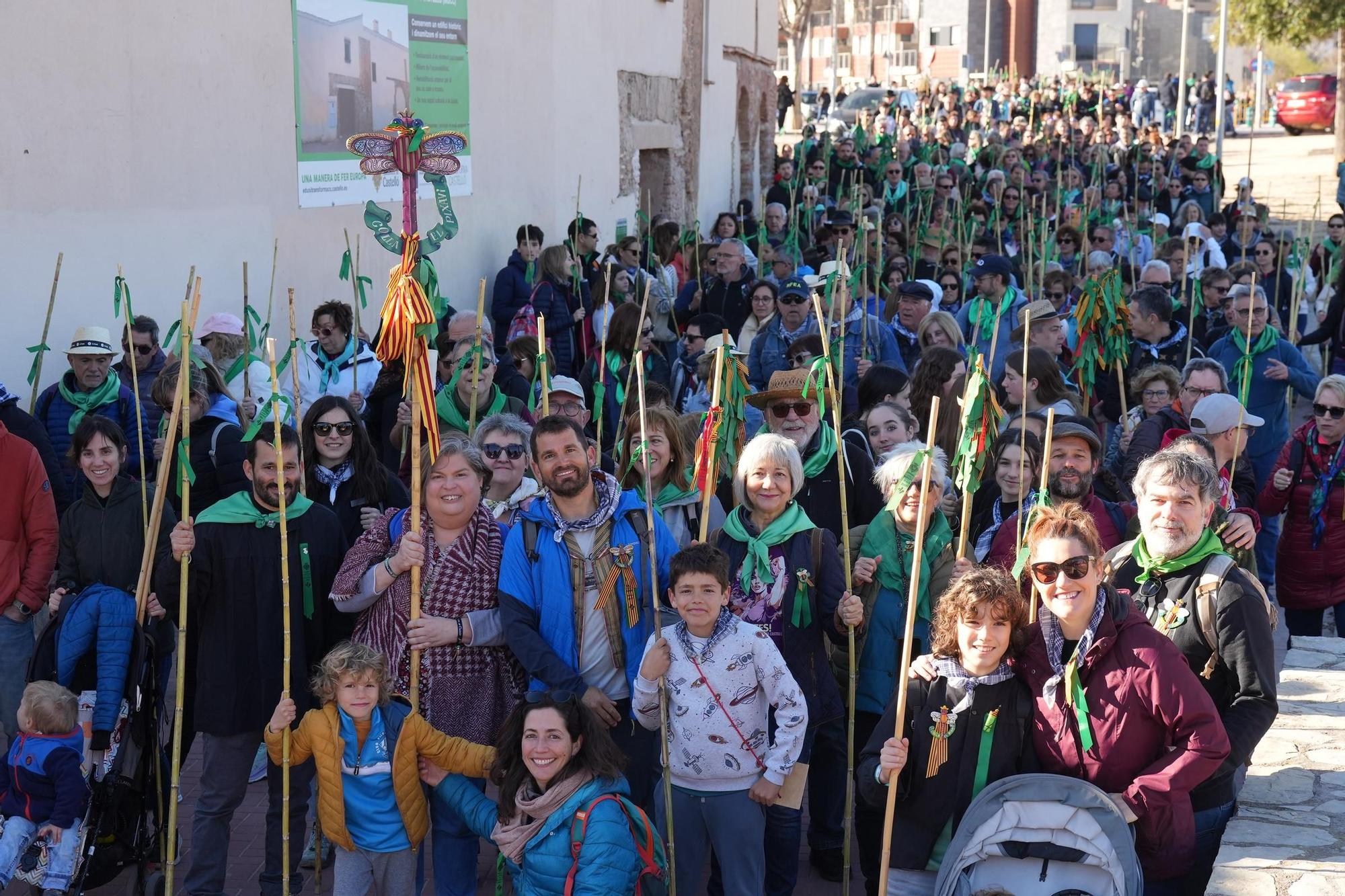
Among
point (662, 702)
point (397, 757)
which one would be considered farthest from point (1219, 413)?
point (397, 757)

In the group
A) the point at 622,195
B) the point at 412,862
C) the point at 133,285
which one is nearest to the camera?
the point at 412,862

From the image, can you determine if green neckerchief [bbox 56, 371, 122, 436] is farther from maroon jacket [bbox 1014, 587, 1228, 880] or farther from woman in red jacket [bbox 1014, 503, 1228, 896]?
maroon jacket [bbox 1014, 587, 1228, 880]

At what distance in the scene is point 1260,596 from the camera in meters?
3.99

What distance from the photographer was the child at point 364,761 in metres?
4.35

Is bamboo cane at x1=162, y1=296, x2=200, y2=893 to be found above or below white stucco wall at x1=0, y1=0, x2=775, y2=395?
below

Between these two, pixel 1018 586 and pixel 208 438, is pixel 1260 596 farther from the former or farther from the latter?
pixel 208 438

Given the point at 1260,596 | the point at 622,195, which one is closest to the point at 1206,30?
the point at 622,195

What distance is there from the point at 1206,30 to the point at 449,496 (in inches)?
2468

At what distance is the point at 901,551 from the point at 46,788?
2729 mm

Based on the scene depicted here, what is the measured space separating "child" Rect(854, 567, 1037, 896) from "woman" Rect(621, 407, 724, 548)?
133 centimetres

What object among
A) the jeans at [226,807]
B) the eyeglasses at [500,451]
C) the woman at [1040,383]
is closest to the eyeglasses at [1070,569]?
the eyeglasses at [500,451]

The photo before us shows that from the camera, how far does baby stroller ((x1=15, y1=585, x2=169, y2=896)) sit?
4.74 meters

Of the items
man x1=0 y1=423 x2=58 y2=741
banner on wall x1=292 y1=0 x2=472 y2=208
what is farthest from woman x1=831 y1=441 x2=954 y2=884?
banner on wall x1=292 y1=0 x2=472 y2=208

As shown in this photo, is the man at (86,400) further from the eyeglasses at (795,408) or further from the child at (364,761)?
the eyeglasses at (795,408)
